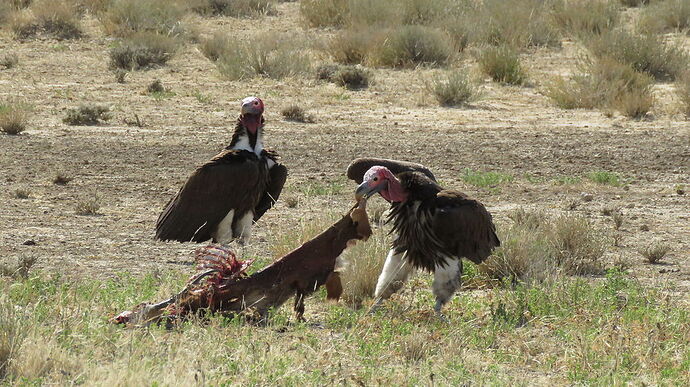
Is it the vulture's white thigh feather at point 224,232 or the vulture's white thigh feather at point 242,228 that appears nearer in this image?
the vulture's white thigh feather at point 224,232

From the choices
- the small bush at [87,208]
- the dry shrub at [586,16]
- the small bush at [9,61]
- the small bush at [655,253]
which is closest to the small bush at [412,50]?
the dry shrub at [586,16]

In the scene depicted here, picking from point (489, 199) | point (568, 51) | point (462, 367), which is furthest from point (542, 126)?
point (462, 367)

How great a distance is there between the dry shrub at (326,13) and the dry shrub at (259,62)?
4841 mm

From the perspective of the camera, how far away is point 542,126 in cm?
1677

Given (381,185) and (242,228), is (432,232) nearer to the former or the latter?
(381,185)

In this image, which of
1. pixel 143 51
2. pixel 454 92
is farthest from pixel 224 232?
pixel 143 51

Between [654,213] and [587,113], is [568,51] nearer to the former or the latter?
[587,113]

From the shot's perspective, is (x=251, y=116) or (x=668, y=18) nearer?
(x=251, y=116)

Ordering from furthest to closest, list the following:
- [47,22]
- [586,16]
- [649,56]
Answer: [586,16], [47,22], [649,56]

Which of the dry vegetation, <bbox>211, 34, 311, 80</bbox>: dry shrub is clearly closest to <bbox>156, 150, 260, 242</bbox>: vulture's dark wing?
the dry vegetation

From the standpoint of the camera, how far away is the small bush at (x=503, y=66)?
19688mm

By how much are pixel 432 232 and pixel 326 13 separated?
18.2 meters

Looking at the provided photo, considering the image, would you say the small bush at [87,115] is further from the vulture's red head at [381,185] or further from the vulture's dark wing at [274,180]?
the vulture's red head at [381,185]

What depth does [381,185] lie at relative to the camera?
8.08 m
